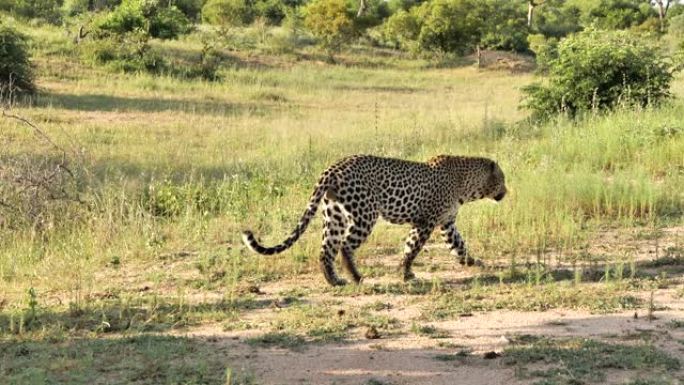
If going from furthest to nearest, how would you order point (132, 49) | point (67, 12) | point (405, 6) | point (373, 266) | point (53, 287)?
point (405, 6), point (67, 12), point (132, 49), point (373, 266), point (53, 287)

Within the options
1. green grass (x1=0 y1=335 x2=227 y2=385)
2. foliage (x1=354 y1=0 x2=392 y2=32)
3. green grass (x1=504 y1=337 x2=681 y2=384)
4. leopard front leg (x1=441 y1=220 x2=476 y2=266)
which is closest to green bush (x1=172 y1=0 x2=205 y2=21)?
foliage (x1=354 y1=0 x2=392 y2=32)

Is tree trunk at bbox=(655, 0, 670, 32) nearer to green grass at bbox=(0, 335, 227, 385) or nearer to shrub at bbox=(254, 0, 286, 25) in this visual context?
shrub at bbox=(254, 0, 286, 25)

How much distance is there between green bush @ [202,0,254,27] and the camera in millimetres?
44125

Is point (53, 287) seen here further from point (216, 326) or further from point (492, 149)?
point (492, 149)

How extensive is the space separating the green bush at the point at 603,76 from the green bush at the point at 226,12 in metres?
28.2

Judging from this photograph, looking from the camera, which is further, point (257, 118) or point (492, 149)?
point (257, 118)

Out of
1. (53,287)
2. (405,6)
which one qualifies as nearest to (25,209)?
(53,287)

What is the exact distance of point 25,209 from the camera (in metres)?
Result: 9.47

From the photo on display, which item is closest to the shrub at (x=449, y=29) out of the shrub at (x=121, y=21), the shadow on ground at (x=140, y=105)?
the shrub at (x=121, y=21)

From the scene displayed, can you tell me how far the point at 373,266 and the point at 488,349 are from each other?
2.69 m

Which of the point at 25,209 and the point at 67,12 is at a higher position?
the point at 67,12

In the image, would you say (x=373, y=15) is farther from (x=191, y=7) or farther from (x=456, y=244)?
(x=456, y=244)

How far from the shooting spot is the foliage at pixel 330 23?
39188 millimetres

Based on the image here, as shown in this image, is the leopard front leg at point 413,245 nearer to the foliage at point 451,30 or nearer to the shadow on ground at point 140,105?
the shadow on ground at point 140,105
